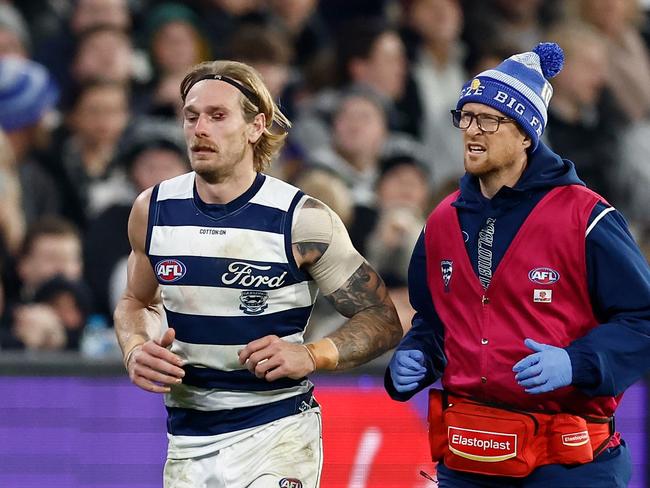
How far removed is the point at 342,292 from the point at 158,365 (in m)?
0.81

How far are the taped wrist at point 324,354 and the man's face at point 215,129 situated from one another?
28.7 inches

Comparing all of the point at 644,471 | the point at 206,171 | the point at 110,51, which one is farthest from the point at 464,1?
Answer: the point at 206,171

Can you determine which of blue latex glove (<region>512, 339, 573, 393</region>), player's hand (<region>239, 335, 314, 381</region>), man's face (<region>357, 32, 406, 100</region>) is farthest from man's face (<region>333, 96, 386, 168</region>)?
blue latex glove (<region>512, 339, 573, 393</region>)

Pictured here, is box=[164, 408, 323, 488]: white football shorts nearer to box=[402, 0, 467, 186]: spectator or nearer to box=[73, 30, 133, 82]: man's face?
box=[73, 30, 133, 82]: man's face

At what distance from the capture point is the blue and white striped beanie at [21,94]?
32.0 ft

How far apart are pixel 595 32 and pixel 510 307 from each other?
703cm

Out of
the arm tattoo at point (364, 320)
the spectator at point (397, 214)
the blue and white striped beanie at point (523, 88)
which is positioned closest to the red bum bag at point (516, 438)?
the arm tattoo at point (364, 320)

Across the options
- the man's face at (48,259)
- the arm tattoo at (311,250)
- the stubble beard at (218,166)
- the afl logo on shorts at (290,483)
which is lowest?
the afl logo on shorts at (290,483)

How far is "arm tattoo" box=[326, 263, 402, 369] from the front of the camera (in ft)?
17.4

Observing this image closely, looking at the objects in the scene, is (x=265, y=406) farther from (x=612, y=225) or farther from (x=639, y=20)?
(x=639, y=20)

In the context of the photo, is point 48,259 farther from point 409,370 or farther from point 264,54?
point 409,370

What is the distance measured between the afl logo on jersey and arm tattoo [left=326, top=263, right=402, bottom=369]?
22.7 inches

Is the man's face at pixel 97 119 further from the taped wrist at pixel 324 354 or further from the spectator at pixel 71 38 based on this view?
the taped wrist at pixel 324 354

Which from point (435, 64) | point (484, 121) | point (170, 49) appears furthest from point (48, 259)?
point (484, 121)
